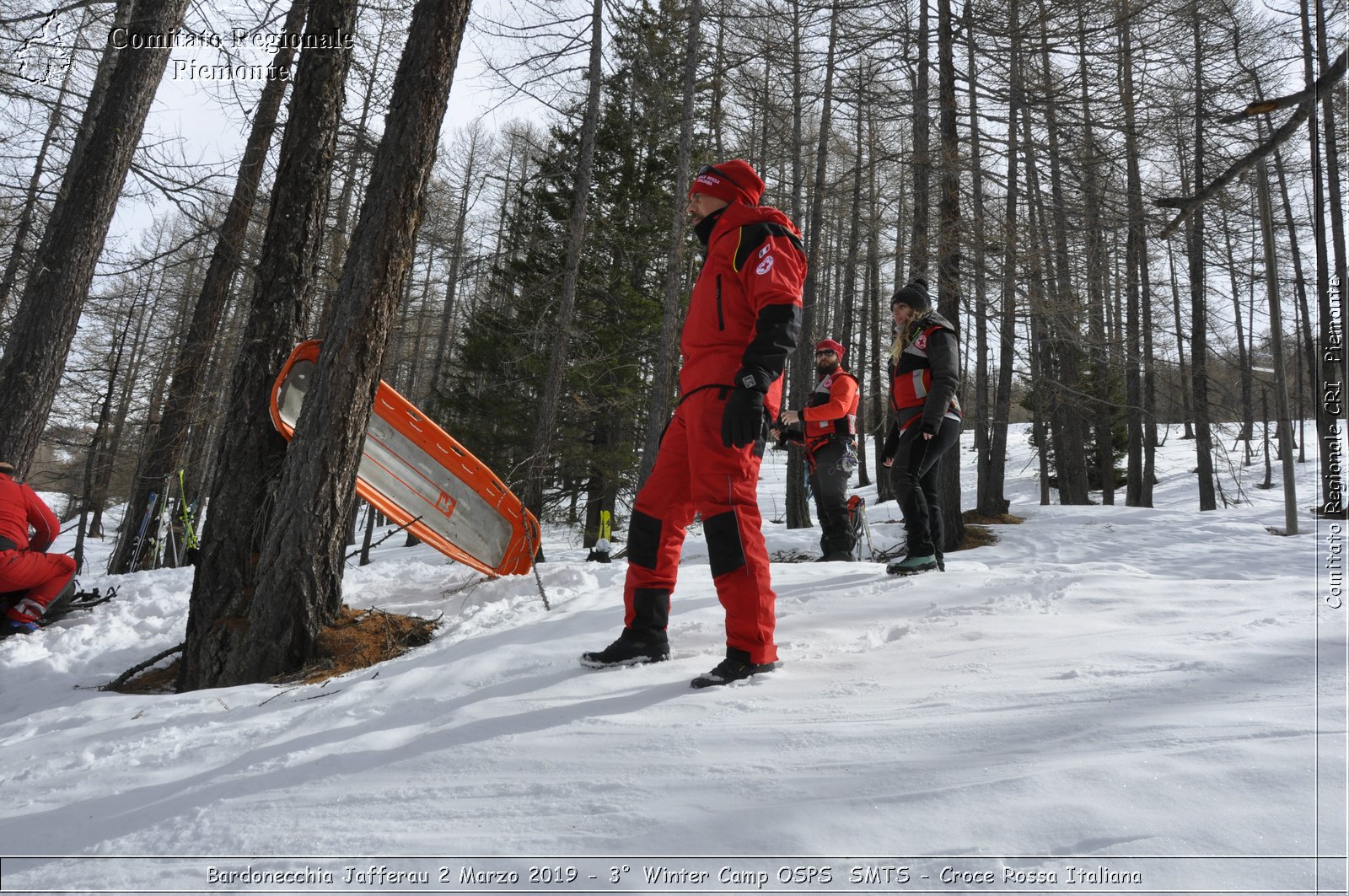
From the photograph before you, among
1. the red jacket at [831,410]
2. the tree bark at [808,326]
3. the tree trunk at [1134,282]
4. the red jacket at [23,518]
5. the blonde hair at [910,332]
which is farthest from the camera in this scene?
the tree bark at [808,326]

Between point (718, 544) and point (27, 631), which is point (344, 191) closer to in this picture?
point (27, 631)

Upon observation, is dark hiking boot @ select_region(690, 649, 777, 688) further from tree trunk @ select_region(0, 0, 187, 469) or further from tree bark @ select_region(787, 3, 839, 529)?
tree bark @ select_region(787, 3, 839, 529)

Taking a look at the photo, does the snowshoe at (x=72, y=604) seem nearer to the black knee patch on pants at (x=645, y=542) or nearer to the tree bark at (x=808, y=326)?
the black knee patch on pants at (x=645, y=542)

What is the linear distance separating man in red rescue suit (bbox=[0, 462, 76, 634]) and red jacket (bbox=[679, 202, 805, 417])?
4.81 meters

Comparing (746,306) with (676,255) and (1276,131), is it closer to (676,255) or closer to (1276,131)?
(1276,131)

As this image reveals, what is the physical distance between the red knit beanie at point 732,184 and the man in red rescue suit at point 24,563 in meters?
4.99

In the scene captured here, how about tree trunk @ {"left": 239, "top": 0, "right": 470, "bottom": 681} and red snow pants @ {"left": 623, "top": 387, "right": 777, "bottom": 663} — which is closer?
red snow pants @ {"left": 623, "top": 387, "right": 777, "bottom": 663}

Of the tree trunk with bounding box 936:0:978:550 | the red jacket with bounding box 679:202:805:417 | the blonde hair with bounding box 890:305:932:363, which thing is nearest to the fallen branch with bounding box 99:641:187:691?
the red jacket with bounding box 679:202:805:417

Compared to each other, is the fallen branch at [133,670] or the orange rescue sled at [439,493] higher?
the orange rescue sled at [439,493]

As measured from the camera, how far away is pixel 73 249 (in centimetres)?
591

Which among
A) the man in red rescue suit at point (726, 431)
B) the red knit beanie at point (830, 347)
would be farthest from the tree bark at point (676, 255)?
the man in red rescue suit at point (726, 431)

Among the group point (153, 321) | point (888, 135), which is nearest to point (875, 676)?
point (888, 135)

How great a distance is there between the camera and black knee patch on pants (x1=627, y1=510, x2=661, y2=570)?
9.83 ft

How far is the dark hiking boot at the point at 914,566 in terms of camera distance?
14.2 feet
